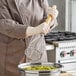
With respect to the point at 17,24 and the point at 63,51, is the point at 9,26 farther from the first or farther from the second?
the point at 63,51

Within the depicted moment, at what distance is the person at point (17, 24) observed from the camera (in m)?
1.25

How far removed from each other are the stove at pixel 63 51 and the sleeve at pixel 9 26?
1.99 ft

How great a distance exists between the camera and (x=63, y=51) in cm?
186

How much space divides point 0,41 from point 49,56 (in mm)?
643

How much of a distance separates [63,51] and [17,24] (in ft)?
2.41

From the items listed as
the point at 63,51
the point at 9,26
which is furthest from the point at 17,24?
the point at 63,51

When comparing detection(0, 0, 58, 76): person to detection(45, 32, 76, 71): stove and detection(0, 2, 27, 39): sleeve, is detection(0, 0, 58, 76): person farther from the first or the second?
detection(45, 32, 76, 71): stove

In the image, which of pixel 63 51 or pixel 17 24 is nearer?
pixel 17 24

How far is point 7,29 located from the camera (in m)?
1.21

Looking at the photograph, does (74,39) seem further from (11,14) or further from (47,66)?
(47,66)

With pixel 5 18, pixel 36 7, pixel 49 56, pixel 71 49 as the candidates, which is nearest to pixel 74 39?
pixel 71 49

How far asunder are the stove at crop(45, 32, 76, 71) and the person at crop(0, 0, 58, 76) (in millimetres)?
488

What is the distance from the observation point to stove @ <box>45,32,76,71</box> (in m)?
1.83

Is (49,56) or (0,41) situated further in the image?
(49,56)
